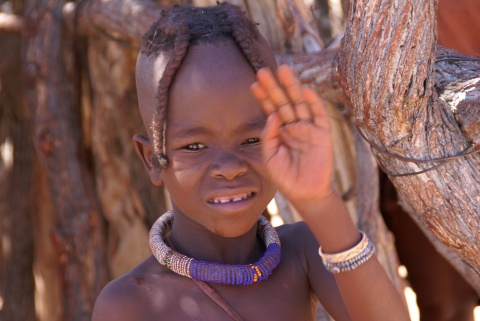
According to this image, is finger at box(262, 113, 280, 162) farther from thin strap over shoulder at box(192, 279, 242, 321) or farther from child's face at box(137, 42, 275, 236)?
thin strap over shoulder at box(192, 279, 242, 321)

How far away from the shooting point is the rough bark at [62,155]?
3.05 meters

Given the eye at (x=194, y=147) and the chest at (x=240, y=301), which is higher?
the eye at (x=194, y=147)

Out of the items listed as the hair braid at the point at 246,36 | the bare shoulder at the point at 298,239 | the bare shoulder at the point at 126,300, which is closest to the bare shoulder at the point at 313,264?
the bare shoulder at the point at 298,239

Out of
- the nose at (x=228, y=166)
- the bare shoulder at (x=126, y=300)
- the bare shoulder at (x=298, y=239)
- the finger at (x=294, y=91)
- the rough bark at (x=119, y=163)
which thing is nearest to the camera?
the finger at (x=294, y=91)

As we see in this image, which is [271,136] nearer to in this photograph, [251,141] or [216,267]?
[251,141]

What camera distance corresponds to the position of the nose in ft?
4.71

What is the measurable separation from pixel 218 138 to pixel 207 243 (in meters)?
0.29

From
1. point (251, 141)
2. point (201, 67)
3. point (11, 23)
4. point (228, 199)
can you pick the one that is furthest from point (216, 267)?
point (11, 23)

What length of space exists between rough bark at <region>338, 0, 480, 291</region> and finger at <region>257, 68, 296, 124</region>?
11.3 inches

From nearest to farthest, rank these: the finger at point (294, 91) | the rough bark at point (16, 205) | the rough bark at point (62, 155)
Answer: the finger at point (294, 91)
the rough bark at point (62, 155)
the rough bark at point (16, 205)

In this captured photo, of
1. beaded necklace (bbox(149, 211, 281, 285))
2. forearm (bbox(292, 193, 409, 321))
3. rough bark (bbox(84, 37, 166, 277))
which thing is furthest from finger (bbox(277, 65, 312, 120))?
rough bark (bbox(84, 37, 166, 277))

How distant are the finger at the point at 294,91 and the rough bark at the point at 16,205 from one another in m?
2.42

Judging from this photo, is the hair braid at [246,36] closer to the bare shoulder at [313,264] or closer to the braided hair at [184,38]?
the braided hair at [184,38]

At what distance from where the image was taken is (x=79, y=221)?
3.06 metres
